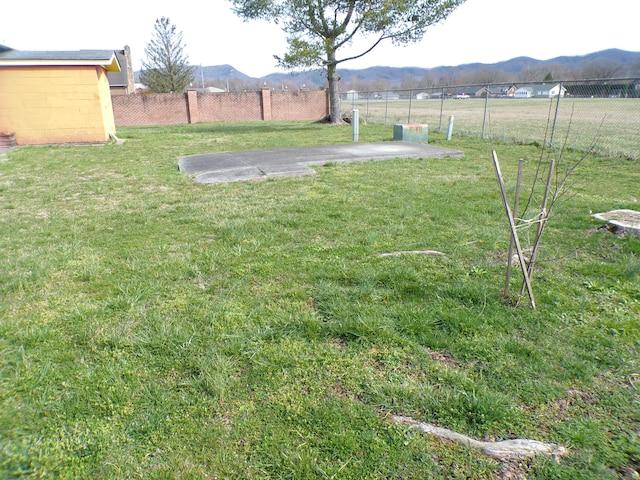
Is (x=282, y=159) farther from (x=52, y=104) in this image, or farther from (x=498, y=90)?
(x=498, y=90)

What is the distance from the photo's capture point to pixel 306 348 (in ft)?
8.50

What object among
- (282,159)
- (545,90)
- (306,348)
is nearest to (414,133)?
(282,159)

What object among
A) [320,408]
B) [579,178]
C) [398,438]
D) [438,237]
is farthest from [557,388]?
[579,178]

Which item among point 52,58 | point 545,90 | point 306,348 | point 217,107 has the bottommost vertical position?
point 306,348

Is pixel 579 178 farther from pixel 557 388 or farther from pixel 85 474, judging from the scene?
pixel 85 474

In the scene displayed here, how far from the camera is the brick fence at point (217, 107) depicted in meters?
26.4

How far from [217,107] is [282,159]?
20388mm

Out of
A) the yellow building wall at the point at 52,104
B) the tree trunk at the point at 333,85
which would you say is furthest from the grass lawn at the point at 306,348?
the tree trunk at the point at 333,85

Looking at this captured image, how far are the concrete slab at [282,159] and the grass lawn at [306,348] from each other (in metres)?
3.15

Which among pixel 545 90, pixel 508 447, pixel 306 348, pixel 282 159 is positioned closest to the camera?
pixel 508 447

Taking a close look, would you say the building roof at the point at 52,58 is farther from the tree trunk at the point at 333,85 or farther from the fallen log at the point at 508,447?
the fallen log at the point at 508,447

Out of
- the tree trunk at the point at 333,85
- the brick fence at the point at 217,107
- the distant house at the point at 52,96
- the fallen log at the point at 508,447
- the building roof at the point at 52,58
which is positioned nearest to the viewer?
the fallen log at the point at 508,447

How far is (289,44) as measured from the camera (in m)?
17.9

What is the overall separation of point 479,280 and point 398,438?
1.88 m
